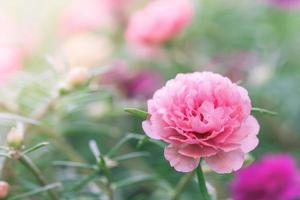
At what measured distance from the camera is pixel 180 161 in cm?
51

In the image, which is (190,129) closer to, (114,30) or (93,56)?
(93,56)

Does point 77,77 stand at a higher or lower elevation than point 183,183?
higher

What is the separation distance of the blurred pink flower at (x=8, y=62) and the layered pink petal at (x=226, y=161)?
0.56m

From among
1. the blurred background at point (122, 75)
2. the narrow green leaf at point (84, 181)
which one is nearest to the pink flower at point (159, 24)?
the blurred background at point (122, 75)

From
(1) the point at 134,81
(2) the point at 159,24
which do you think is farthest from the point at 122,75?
(2) the point at 159,24

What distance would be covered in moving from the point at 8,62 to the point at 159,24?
0.86 feet

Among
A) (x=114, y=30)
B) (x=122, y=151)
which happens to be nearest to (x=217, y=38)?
(x=114, y=30)

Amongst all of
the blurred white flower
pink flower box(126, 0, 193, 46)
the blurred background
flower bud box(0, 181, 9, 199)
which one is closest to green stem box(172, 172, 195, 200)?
the blurred background

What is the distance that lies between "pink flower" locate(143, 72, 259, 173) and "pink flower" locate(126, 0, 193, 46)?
462 millimetres

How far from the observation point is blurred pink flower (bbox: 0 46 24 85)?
3.40 feet

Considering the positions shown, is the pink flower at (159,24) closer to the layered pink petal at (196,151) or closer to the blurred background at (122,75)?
the blurred background at (122,75)

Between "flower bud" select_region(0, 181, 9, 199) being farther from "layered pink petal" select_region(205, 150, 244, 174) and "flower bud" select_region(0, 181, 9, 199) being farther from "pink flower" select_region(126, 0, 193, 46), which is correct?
"pink flower" select_region(126, 0, 193, 46)

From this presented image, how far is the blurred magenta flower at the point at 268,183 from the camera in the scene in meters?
0.75

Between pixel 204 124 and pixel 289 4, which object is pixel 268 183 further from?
pixel 289 4
